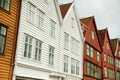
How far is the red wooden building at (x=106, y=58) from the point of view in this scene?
45.5 metres

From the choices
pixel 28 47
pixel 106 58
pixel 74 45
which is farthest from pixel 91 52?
pixel 28 47

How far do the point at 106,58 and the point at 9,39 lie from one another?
32003 millimetres

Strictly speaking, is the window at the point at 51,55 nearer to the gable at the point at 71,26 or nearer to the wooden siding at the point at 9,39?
the gable at the point at 71,26

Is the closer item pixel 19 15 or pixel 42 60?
pixel 19 15

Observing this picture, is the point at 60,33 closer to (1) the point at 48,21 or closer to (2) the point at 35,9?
(1) the point at 48,21

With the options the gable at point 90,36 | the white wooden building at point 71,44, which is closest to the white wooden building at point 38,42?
the white wooden building at point 71,44

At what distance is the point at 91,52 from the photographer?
128 feet

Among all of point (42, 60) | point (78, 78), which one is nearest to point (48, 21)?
point (42, 60)

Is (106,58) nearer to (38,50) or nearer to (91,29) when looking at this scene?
(91,29)

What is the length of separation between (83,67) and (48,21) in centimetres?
1206

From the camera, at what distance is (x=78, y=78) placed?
32.5 m

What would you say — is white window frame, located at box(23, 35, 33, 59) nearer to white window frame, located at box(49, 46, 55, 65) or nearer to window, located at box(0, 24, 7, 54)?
window, located at box(0, 24, 7, 54)

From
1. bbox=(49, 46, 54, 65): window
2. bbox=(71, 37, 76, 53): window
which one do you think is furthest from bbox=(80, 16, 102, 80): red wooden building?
bbox=(49, 46, 54, 65): window

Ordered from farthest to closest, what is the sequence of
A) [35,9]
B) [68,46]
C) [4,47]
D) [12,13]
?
[68,46]
[35,9]
[12,13]
[4,47]
